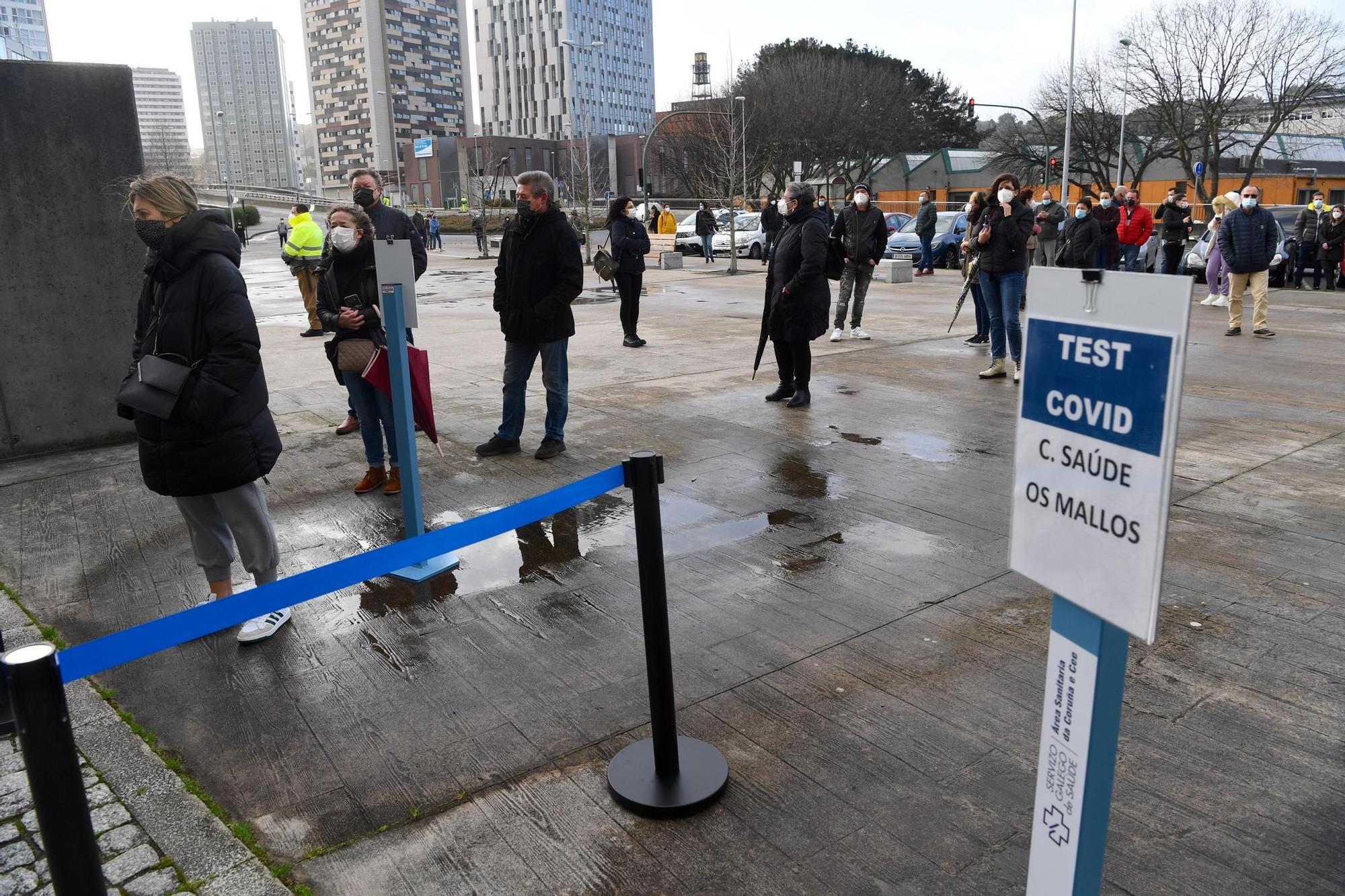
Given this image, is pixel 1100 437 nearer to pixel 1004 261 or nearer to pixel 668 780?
pixel 668 780

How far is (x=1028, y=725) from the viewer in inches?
135

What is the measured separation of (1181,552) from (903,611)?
1687 millimetres

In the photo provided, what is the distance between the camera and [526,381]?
7.22 meters

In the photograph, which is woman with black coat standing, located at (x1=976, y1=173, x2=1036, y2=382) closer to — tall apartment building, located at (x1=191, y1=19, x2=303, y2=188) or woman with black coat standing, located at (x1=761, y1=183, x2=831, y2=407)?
woman with black coat standing, located at (x1=761, y1=183, x2=831, y2=407)

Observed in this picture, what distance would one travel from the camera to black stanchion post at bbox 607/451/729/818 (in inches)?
112

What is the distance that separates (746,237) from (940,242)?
289 inches

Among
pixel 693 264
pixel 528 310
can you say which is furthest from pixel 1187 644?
pixel 693 264

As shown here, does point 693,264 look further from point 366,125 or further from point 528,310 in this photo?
point 366,125

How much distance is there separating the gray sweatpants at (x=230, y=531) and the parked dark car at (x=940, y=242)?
2238cm

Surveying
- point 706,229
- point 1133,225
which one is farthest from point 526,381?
point 706,229

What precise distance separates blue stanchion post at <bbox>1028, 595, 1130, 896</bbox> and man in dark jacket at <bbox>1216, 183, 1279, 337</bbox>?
12.0 meters

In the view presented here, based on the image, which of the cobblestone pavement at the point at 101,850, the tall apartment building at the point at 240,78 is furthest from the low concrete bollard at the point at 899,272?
the tall apartment building at the point at 240,78

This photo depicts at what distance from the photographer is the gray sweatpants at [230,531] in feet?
13.7

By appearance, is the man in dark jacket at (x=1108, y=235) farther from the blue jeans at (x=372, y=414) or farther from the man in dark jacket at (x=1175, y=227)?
the blue jeans at (x=372, y=414)
